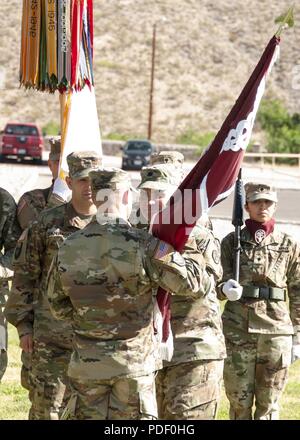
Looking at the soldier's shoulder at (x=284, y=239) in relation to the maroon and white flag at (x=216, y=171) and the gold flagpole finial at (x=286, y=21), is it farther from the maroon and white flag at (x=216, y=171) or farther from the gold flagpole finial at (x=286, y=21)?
the gold flagpole finial at (x=286, y=21)

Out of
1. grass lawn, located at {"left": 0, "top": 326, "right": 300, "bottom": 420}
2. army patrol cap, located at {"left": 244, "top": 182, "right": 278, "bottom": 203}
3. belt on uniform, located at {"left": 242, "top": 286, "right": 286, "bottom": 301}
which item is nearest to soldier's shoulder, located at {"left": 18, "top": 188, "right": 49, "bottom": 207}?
army patrol cap, located at {"left": 244, "top": 182, "right": 278, "bottom": 203}

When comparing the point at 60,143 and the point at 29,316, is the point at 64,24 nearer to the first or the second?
the point at 60,143

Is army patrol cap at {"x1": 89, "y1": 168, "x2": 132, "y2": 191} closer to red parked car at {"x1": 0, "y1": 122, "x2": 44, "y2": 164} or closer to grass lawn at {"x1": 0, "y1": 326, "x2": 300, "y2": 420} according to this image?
grass lawn at {"x1": 0, "y1": 326, "x2": 300, "y2": 420}

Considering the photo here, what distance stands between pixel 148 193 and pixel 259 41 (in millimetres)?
66133

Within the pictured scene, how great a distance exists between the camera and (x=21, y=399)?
9586 mm

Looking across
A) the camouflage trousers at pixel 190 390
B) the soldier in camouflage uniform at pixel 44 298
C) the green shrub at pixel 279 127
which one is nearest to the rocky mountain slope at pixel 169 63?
the green shrub at pixel 279 127

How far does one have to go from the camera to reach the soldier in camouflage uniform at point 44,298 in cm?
699

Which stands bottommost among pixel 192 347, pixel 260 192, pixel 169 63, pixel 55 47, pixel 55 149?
pixel 169 63

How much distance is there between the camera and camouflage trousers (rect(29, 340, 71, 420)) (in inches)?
280

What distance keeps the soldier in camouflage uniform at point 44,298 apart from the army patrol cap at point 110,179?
112cm

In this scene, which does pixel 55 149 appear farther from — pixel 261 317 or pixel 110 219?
pixel 110 219

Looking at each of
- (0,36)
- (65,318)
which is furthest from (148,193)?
(0,36)

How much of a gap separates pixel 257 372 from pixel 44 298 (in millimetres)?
1750

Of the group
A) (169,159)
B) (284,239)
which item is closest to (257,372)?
Answer: (284,239)
